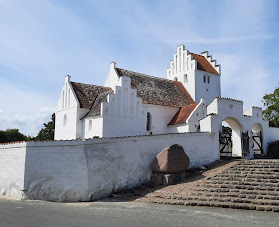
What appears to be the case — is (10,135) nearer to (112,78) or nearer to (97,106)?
(112,78)

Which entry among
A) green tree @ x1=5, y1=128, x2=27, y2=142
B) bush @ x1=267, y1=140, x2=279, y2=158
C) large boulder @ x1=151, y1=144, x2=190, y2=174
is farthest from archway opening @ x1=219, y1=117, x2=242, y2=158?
green tree @ x1=5, y1=128, x2=27, y2=142

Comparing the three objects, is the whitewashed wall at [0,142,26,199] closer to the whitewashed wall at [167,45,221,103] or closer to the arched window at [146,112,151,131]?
the arched window at [146,112,151,131]

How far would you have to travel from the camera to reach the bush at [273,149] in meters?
24.8

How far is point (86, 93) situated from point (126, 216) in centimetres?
1909

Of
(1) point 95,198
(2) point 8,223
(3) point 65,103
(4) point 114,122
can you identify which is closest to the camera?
(2) point 8,223

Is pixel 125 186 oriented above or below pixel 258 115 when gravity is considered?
below

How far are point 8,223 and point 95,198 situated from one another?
591 cm

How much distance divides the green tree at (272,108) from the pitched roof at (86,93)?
2365 centimetres

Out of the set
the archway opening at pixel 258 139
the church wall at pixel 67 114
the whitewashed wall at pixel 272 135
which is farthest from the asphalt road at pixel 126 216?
the whitewashed wall at pixel 272 135

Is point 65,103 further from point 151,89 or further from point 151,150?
point 151,150

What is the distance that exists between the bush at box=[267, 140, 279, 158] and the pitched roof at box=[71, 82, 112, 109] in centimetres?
1721

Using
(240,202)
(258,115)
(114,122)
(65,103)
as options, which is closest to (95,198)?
(240,202)

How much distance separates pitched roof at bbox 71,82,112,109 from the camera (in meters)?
27.2

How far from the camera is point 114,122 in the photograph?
Result: 25.0 m
